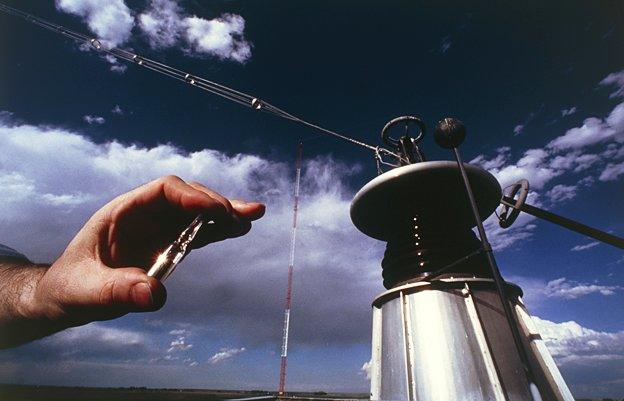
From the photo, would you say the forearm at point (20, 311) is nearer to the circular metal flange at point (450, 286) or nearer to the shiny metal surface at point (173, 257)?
the shiny metal surface at point (173, 257)

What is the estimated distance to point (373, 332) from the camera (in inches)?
195

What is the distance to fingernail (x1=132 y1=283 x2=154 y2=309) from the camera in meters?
1.41

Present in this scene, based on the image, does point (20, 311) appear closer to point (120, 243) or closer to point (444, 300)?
point (120, 243)

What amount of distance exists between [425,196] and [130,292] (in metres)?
4.60

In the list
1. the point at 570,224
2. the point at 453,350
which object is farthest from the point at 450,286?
the point at 570,224

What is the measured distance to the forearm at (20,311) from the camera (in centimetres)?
223

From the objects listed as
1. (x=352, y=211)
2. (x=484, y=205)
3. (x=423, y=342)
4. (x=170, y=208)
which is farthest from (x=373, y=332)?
(x=170, y=208)

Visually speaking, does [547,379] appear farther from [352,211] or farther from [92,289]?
[92,289]

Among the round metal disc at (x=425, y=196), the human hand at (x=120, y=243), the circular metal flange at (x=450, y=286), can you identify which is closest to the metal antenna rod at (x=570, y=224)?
the round metal disc at (x=425, y=196)

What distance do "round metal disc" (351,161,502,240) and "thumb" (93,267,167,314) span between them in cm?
393

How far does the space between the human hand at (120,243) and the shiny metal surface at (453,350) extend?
3.35 metres

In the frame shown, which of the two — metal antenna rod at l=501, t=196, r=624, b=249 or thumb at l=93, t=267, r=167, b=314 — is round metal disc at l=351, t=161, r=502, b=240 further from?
thumb at l=93, t=267, r=167, b=314

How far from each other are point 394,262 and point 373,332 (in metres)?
1.25

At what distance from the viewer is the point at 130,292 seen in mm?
1483
